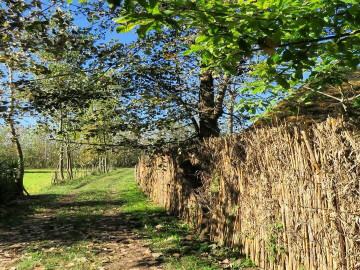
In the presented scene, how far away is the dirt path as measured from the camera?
523cm

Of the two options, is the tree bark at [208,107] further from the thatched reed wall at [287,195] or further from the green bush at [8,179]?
the green bush at [8,179]

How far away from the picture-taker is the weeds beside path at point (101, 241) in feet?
16.9

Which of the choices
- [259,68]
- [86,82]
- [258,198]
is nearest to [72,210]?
[86,82]

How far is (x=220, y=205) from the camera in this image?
→ 6012mm

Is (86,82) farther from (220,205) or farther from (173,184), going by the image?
(220,205)

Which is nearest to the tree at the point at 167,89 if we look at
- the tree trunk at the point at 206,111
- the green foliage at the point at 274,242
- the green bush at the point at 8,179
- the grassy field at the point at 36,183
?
the tree trunk at the point at 206,111

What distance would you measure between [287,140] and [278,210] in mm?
1018

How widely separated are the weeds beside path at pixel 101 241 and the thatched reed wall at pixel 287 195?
26.7 inches

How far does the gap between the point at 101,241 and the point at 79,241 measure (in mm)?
482

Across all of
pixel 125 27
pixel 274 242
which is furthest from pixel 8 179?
pixel 125 27

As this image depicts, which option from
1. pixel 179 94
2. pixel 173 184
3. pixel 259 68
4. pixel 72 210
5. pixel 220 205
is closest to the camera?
pixel 259 68

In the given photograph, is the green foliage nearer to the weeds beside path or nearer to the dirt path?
the weeds beside path

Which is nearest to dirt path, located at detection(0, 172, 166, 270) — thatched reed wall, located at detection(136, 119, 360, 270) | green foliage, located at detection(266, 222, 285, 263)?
thatched reed wall, located at detection(136, 119, 360, 270)

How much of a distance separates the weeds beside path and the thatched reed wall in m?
0.68
